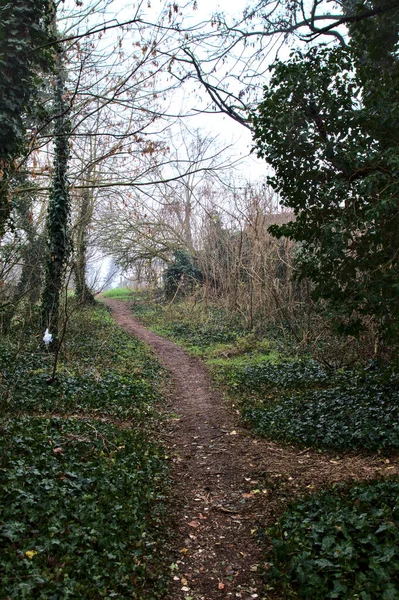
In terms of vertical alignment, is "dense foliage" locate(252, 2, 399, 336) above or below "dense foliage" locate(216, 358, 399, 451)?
above

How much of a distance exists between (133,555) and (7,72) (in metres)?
6.16

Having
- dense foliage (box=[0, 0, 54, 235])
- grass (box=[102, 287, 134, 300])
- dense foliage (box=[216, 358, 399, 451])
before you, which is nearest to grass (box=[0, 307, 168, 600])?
dense foliage (box=[216, 358, 399, 451])

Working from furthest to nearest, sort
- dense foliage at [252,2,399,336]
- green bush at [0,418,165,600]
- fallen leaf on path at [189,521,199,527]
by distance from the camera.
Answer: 1. dense foliage at [252,2,399,336]
2. fallen leaf on path at [189,521,199,527]
3. green bush at [0,418,165,600]

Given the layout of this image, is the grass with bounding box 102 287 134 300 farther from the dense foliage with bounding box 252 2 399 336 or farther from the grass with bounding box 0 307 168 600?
the dense foliage with bounding box 252 2 399 336

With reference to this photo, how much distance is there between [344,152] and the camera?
6.26 meters

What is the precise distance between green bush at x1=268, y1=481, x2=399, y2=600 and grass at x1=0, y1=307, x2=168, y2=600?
1.05 m

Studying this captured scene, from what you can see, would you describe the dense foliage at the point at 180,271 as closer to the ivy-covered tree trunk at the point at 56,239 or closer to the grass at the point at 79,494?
the ivy-covered tree trunk at the point at 56,239

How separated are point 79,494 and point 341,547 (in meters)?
2.38

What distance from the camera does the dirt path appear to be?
3898 millimetres

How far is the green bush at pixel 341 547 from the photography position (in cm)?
331

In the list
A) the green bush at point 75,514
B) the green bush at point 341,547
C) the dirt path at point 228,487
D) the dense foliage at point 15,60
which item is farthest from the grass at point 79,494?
the dense foliage at point 15,60

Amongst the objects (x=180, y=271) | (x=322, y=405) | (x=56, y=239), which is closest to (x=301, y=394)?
(x=322, y=405)

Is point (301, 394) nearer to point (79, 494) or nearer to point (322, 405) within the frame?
point (322, 405)

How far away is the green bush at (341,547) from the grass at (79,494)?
1.05m
